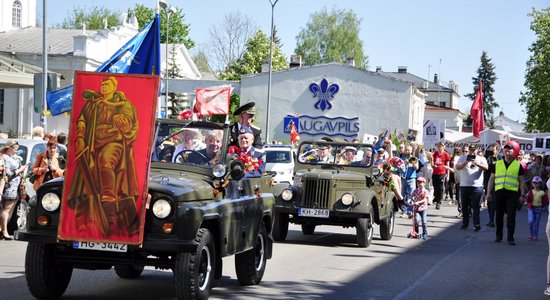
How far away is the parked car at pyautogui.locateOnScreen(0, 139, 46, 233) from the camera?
16766mm

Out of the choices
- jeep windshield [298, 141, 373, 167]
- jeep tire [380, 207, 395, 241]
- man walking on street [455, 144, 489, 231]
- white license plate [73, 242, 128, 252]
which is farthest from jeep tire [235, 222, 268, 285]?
man walking on street [455, 144, 489, 231]

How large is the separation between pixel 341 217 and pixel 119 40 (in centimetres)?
4721

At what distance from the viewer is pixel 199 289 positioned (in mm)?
9227

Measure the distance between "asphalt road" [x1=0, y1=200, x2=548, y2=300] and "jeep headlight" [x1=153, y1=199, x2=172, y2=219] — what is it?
4.98 feet

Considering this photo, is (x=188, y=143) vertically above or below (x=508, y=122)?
below

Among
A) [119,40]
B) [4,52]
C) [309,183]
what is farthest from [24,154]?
[119,40]

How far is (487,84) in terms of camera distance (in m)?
138

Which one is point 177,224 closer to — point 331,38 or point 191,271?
point 191,271

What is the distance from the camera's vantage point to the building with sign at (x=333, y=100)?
6681 cm

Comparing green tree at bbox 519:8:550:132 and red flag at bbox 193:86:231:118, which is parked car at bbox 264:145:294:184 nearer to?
red flag at bbox 193:86:231:118

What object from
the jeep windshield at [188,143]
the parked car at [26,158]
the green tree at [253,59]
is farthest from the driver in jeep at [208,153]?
the green tree at [253,59]

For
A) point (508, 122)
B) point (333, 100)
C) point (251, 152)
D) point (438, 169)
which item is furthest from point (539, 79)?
point (508, 122)

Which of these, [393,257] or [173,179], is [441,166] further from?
[173,179]

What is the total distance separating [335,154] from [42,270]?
10.0m
